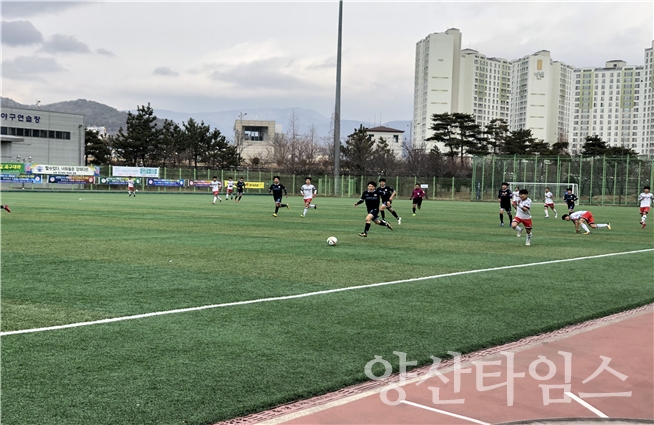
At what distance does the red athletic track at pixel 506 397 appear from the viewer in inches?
179

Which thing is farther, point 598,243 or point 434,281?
point 598,243

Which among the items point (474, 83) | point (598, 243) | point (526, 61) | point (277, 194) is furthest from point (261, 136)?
point (598, 243)

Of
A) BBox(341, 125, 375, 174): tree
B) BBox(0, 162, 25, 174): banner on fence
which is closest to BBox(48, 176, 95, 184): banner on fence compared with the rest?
BBox(0, 162, 25, 174): banner on fence

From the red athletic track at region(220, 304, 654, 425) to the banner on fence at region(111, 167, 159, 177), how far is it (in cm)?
6256

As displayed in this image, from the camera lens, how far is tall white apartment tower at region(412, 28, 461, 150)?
147 meters

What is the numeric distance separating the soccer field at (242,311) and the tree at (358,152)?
67.9 metres

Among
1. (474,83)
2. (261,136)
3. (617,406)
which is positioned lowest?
(617,406)

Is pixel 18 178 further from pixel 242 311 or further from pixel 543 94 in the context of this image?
pixel 543 94

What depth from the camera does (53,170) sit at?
60.2m

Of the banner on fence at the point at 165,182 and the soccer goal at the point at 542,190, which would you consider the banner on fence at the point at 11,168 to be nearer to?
the banner on fence at the point at 165,182

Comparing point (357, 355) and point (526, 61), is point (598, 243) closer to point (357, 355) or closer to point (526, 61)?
point (357, 355)

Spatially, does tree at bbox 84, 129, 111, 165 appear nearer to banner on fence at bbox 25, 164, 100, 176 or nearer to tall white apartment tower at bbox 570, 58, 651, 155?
banner on fence at bbox 25, 164, 100, 176

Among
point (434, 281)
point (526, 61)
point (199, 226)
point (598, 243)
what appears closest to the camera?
point (434, 281)

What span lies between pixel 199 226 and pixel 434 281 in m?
12.7
